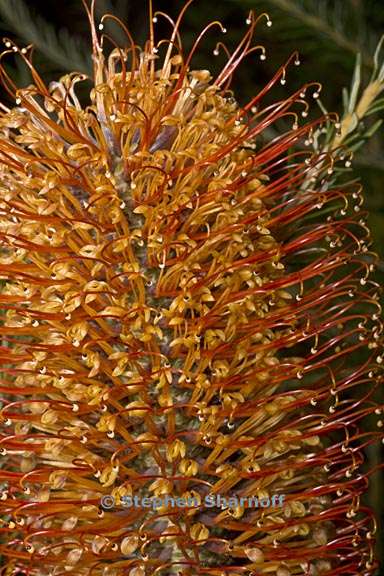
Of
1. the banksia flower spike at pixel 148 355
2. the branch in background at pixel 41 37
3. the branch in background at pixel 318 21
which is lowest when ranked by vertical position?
the banksia flower spike at pixel 148 355

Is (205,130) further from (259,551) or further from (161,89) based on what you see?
(259,551)

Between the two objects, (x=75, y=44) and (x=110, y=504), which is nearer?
(x=110, y=504)

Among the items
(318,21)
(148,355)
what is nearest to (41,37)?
(318,21)

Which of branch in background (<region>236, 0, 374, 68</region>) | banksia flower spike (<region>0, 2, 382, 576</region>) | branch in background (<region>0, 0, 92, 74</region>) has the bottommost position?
banksia flower spike (<region>0, 2, 382, 576</region>)

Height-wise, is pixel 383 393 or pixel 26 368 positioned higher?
pixel 26 368

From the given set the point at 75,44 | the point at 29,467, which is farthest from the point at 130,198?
the point at 75,44

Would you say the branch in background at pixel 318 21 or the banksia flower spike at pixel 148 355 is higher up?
the branch in background at pixel 318 21
